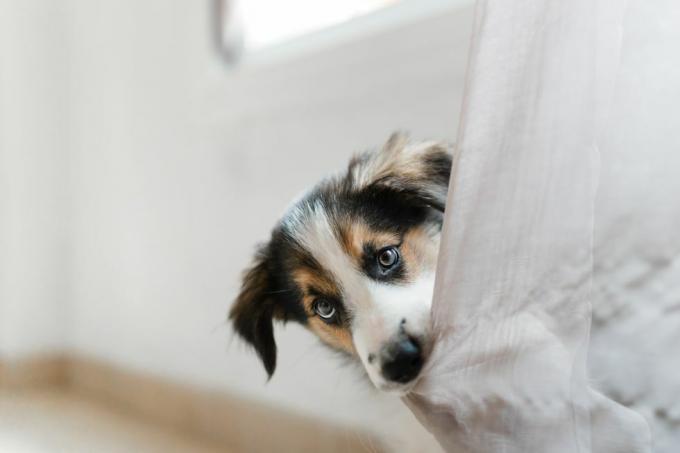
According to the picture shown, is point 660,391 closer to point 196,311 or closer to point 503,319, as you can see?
point 503,319

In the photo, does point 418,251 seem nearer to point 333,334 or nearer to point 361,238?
point 361,238

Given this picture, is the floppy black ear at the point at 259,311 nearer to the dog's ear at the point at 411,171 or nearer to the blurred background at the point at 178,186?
the blurred background at the point at 178,186

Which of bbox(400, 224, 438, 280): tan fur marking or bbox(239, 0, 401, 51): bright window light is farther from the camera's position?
bbox(239, 0, 401, 51): bright window light

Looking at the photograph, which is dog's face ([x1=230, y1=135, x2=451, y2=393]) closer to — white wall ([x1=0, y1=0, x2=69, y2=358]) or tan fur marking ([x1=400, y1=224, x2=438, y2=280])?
tan fur marking ([x1=400, y1=224, x2=438, y2=280])

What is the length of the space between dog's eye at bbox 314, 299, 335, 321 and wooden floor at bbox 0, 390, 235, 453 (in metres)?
0.72

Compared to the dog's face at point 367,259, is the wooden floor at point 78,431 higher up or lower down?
lower down

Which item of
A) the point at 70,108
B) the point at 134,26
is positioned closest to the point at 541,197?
the point at 134,26

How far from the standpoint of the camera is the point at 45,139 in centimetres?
222

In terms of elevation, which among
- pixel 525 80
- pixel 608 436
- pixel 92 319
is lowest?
pixel 92 319

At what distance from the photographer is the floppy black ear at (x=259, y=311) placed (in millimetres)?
1036

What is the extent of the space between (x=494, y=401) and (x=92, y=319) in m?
1.73

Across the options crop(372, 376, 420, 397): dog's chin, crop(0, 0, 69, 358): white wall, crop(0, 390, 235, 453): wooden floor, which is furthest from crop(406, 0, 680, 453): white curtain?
crop(0, 0, 69, 358): white wall

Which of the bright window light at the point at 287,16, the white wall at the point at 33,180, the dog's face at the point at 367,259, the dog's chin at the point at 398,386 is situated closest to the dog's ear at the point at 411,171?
the dog's face at the point at 367,259

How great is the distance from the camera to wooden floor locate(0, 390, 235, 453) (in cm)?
158
